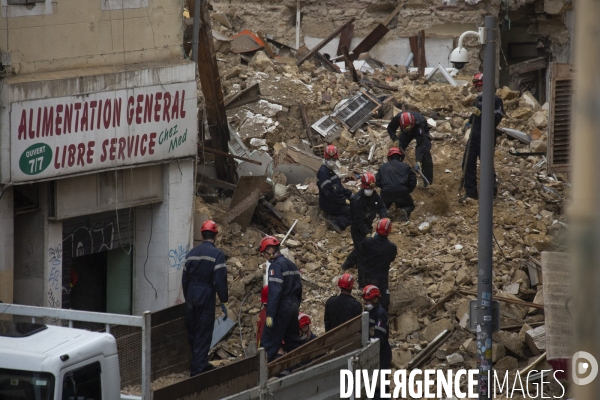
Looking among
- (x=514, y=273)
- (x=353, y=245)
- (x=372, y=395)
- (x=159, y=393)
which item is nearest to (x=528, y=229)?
(x=514, y=273)

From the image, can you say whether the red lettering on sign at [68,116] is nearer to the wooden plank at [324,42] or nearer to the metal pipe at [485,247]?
the metal pipe at [485,247]

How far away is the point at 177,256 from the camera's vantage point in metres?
12.1

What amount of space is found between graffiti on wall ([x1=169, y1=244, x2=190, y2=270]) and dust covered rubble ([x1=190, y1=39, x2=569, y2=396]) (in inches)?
33.1

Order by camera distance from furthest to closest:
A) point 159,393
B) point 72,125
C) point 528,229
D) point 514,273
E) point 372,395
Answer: point 528,229
point 514,273
point 72,125
point 372,395
point 159,393

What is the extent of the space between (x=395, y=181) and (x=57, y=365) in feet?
28.1

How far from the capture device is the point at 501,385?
10.7 meters

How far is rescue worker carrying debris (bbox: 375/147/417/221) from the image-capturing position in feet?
45.9

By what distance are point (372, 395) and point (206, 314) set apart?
81.4 inches

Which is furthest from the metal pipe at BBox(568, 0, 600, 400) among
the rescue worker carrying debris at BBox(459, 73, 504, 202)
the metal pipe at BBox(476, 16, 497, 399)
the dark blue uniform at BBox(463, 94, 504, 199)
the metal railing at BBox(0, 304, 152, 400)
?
the dark blue uniform at BBox(463, 94, 504, 199)

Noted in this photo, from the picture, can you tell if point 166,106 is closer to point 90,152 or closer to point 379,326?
point 90,152

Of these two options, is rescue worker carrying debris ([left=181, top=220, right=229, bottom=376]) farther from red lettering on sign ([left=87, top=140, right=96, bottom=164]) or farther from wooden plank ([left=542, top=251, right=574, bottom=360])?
wooden plank ([left=542, top=251, right=574, bottom=360])

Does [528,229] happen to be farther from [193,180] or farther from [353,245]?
[193,180]

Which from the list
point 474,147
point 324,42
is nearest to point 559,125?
point 474,147

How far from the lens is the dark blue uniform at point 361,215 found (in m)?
12.9
